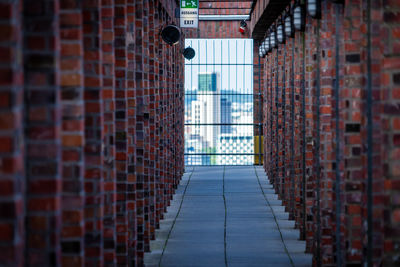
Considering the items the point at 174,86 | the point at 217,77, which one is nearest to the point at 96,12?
the point at 174,86

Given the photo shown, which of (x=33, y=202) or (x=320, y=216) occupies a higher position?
(x=33, y=202)

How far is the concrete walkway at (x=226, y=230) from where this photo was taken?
9.48m

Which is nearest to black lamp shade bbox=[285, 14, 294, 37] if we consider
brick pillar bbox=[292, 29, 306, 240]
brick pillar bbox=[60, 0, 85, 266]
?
brick pillar bbox=[292, 29, 306, 240]

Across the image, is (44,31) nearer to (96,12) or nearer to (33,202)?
(33,202)

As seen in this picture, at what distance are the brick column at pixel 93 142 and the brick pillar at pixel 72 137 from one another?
0.90 m

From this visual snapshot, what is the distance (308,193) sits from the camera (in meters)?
9.84

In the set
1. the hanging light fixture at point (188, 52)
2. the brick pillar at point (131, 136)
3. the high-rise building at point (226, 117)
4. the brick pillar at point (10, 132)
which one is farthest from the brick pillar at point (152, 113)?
the high-rise building at point (226, 117)

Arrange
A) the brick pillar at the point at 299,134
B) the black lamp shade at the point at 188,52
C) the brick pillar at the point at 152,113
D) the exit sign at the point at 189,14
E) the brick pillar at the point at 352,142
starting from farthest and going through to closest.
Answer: the black lamp shade at the point at 188,52 → the exit sign at the point at 189,14 → the brick pillar at the point at 152,113 → the brick pillar at the point at 299,134 → the brick pillar at the point at 352,142

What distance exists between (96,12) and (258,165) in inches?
725

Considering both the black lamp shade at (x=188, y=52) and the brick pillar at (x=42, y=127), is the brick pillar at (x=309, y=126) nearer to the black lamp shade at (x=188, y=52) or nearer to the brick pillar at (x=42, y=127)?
the brick pillar at (x=42, y=127)

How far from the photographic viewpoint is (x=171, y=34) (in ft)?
40.6

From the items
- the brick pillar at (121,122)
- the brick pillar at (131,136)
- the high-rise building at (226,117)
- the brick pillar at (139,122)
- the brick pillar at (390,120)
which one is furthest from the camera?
the high-rise building at (226,117)

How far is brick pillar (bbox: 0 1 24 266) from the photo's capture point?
302 cm

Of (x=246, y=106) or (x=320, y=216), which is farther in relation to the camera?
(x=246, y=106)
